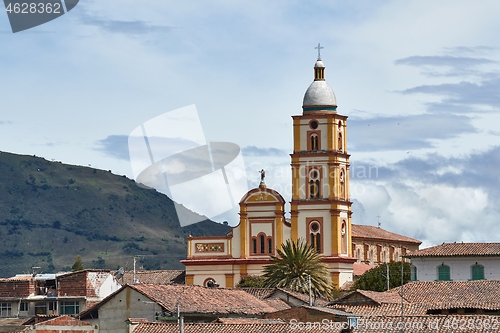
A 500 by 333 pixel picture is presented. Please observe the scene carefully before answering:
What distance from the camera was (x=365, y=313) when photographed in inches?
2702

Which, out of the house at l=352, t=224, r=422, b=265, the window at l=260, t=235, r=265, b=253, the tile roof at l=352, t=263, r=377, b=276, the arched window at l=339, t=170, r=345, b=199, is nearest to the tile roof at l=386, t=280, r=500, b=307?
the arched window at l=339, t=170, r=345, b=199

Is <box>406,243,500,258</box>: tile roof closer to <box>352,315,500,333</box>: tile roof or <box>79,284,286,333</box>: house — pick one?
<box>79,284,286,333</box>: house

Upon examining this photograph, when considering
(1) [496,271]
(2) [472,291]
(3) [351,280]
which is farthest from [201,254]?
(2) [472,291]

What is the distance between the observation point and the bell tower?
119 metres

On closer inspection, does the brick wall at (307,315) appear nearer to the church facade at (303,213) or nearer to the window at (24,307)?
the window at (24,307)

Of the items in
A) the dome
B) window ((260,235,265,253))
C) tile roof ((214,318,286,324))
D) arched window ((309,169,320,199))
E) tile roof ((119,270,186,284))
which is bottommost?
tile roof ((214,318,286,324))

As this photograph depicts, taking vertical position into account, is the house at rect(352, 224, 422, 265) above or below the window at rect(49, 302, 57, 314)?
above

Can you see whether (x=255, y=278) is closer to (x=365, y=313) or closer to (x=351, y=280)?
(x=351, y=280)

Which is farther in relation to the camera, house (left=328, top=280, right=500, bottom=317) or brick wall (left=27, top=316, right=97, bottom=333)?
house (left=328, top=280, right=500, bottom=317)

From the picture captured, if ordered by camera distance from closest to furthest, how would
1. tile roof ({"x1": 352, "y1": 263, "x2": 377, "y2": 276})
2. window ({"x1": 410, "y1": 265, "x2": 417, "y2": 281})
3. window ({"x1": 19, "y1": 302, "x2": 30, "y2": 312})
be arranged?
Answer: window ({"x1": 19, "y1": 302, "x2": 30, "y2": 312}) < window ({"x1": 410, "y1": 265, "x2": 417, "y2": 281}) < tile roof ({"x1": 352, "y1": 263, "x2": 377, "y2": 276})

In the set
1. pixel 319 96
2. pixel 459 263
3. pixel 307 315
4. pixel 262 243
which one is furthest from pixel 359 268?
pixel 307 315

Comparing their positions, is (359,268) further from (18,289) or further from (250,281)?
(18,289)

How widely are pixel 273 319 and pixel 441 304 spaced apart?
10.6 m

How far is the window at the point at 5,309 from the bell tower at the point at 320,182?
131 feet
